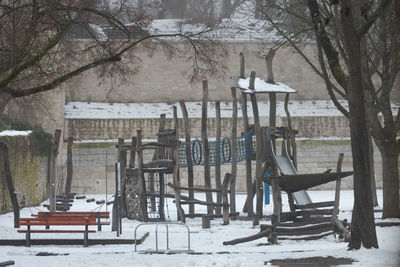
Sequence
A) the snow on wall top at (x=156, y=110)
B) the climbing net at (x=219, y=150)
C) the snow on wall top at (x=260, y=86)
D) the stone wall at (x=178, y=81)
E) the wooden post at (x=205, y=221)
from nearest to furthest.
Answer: the wooden post at (x=205, y=221) → the snow on wall top at (x=260, y=86) → the climbing net at (x=219, y=150) → the snow on wall top at (x=156, y=110) → the stone wall at (x=178, y=81)

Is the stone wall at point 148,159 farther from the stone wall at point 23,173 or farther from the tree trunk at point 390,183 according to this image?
the tree trunk at point 390,183

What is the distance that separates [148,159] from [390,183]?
15160mm

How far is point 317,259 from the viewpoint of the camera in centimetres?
857

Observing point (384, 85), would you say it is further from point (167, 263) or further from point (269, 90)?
point (167, 263)

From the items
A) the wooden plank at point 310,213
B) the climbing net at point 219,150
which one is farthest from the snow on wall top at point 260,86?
the wooden plank at point 310,213

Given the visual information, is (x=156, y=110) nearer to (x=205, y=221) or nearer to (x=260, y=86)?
(x=260, y=86)

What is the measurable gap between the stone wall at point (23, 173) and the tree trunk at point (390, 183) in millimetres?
9295

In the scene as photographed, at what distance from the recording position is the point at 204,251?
982 cm

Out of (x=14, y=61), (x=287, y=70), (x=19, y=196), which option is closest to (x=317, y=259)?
(x=14, y=61)

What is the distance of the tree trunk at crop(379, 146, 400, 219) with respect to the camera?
13770 mm

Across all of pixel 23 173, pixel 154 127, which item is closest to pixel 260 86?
pixel 23 173

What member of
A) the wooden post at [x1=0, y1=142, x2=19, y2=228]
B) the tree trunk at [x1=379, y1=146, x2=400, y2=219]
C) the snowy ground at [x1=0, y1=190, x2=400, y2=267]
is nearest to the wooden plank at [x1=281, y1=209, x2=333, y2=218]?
the snowy ground at [x1=0, y1=190, x2=400, y2=267]

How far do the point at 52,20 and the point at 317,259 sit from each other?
5.13 meters

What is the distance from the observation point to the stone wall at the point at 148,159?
27.9 metres
